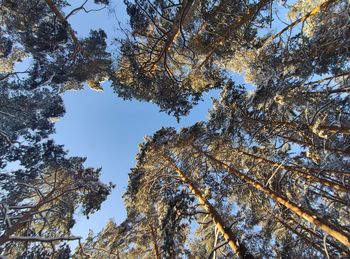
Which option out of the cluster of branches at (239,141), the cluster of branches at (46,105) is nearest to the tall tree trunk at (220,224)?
the cluster of branches at (239,141)

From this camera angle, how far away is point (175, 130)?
40.9ft

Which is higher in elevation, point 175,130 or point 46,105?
point 46,105

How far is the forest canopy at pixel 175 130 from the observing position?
9.16m

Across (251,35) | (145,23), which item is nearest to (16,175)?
(145,23)

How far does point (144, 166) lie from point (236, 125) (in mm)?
4776

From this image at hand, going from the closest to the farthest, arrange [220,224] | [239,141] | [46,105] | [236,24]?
[220,224] → [236,24] → [239,141] → [46,105]

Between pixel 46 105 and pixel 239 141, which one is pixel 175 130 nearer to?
pixel 239 141

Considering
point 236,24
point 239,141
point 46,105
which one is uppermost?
point 46,105

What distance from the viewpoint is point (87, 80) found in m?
13.5

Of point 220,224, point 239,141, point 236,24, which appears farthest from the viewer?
point 239,141

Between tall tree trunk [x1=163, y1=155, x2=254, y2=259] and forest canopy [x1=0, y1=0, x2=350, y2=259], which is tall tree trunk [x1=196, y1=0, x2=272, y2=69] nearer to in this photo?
forest canopy [x1=0, y1=0, x2=350, y2=259]

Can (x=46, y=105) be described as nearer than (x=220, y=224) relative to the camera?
No

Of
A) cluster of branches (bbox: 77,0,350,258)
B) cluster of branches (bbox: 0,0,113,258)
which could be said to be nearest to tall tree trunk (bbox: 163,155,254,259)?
cluster of branches (bbox: 77,0,350,258)

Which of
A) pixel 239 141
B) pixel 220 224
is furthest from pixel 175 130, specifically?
pixel 220 224
